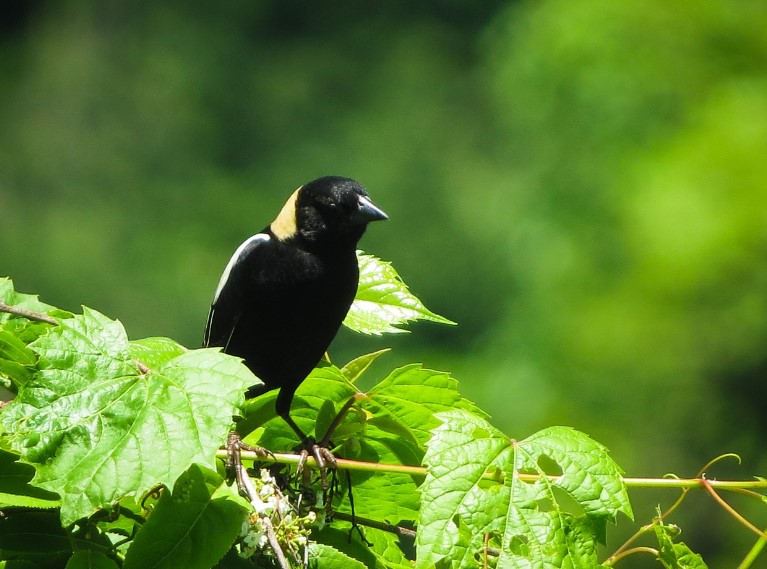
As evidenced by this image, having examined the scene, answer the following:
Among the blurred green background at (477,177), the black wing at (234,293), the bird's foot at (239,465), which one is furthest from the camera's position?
the blurred green background at (477,177)

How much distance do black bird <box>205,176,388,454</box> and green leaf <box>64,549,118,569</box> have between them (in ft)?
3.43

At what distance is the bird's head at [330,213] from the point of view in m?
2.38

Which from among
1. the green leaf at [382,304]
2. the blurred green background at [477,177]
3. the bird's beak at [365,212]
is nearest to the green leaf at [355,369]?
the green leaf at [382,304]

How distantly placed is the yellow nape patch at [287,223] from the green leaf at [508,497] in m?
1.21

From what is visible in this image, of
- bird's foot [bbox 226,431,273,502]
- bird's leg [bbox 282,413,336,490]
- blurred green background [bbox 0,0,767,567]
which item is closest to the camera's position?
bird's foot [bbox 226,431,273,502]

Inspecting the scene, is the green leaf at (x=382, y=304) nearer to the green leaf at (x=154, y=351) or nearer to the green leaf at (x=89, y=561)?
the green leaf at (x=154, y=351)

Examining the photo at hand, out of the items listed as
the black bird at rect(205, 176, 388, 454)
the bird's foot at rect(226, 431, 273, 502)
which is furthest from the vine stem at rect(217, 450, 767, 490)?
the black bird at rect(205, 176, 388, 454)

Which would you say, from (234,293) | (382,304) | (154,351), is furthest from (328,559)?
(234,293)

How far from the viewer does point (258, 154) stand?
2370 cm

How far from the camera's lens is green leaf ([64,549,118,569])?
112cm

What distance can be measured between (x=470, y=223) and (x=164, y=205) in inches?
250

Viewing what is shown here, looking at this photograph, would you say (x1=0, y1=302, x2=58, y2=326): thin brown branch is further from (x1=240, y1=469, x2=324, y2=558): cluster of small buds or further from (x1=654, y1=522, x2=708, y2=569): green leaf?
(x1=654, y1=522, x2=708, y2=569): green leaf

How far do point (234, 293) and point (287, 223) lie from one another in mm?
197

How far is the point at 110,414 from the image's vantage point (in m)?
1.15
